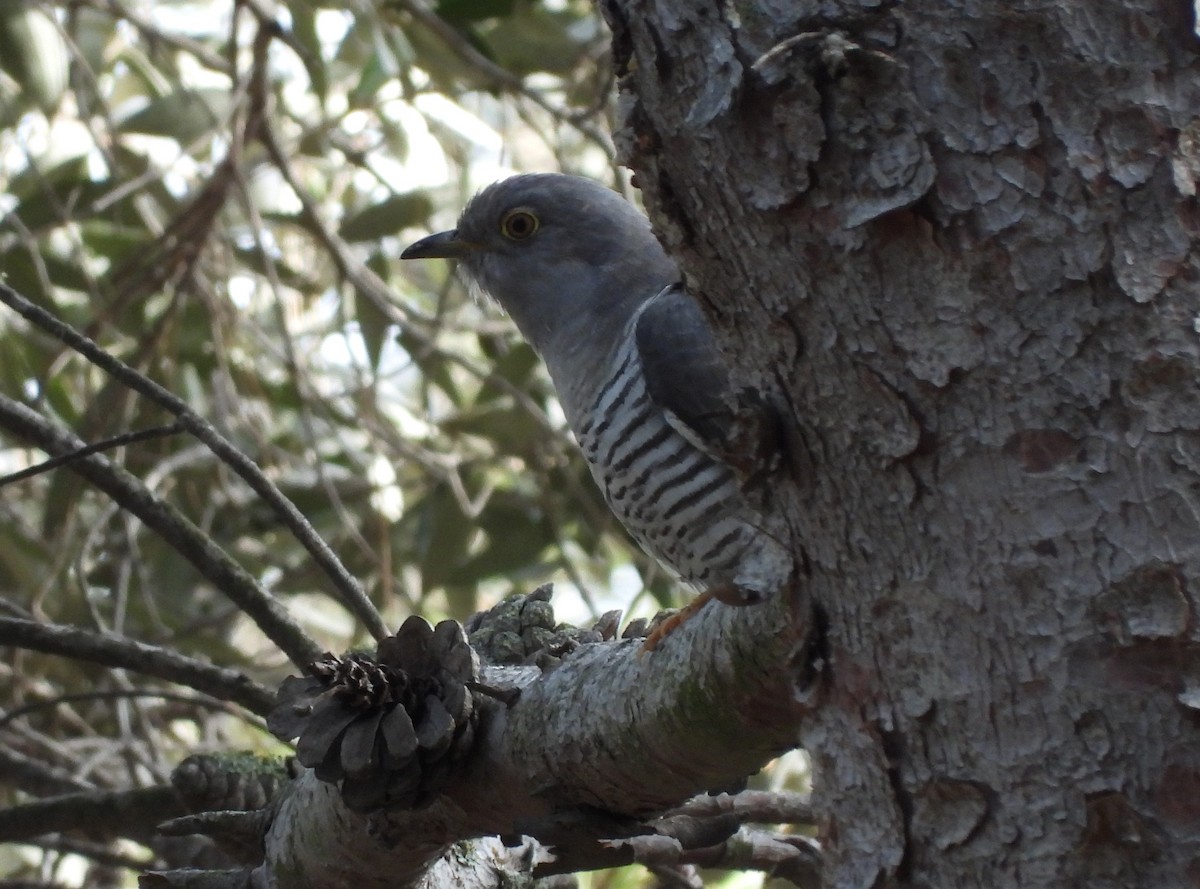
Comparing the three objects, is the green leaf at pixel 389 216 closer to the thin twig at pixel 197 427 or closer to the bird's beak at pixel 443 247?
the bird's beak at pixel 443 247

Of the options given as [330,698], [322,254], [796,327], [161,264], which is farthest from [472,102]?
[796,327]

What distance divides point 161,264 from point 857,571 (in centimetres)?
288

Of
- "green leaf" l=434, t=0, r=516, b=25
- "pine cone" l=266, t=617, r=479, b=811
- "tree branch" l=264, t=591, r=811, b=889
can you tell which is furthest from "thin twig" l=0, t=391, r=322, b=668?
"green leaf" l=434, t=0, r=516, b=25

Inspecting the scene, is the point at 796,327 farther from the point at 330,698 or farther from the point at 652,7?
the point at 330,698

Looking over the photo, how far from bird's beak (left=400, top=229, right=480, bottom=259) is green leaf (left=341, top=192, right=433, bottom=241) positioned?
52cm

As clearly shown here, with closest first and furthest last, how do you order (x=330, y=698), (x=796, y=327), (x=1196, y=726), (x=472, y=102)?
(x=1196, y=726) < (x=796, y=327) < (x=330, y=698) < (x=472, y=102)

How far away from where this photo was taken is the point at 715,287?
45.2 inches

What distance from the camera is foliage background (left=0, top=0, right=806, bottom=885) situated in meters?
3.41

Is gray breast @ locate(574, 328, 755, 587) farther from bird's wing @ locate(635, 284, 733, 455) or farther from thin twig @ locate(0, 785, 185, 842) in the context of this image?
thin twig @ locate(0, 785, 185, 842)

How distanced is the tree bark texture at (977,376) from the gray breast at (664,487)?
1234 millimetres

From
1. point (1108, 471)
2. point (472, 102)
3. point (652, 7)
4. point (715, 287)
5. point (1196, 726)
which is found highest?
point (472, 102)

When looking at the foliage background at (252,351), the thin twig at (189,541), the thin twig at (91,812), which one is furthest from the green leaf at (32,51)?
the thin twig at (91,812)

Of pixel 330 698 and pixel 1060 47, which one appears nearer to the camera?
pixel 1060 47

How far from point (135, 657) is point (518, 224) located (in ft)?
5.28
